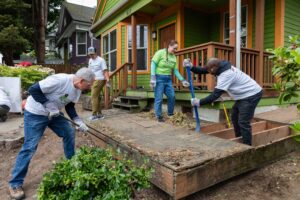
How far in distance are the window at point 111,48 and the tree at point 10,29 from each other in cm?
616

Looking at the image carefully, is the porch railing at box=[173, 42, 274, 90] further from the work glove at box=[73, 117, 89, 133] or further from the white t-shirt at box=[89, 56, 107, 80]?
the work glove at box=[73, 117, 89, 133]

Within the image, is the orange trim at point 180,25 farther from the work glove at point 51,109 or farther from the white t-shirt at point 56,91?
the work glove at point 51,109

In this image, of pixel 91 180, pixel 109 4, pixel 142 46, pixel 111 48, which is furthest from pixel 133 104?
pixel 109 4

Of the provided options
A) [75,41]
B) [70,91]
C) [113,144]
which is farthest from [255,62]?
[75,41]

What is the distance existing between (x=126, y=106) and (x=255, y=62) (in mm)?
3540

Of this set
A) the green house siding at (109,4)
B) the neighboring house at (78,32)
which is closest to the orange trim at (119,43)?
the green house siding at (109,4)

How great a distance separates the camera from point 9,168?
14.1ft

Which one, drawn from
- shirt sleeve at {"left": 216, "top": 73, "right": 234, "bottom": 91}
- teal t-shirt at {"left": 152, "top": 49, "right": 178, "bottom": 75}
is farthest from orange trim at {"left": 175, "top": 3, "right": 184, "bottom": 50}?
shirt sleeve at {"left": 216, "top": 73, "right": 234, "bottom": 91}

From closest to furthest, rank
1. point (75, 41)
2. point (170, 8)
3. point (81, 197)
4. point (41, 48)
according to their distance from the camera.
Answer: point (81, 197), point (170, 8), point (41, 48), point (75, 41)

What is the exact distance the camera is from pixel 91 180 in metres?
2.10

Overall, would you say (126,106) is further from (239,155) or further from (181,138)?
(239,155)

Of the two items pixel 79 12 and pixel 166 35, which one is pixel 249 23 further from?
pixel 79 12

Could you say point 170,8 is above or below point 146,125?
above

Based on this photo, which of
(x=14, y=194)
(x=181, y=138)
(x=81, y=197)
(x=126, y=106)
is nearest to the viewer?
(x=81, y=197)
